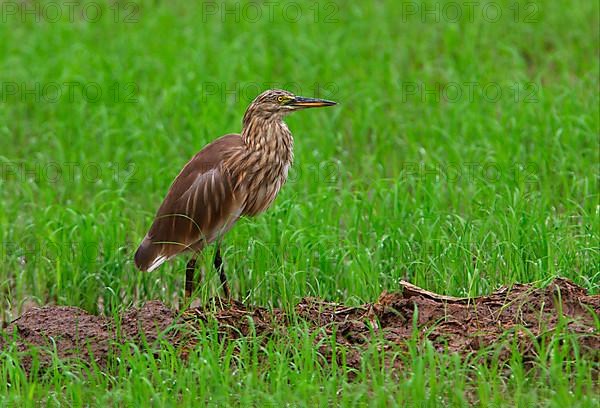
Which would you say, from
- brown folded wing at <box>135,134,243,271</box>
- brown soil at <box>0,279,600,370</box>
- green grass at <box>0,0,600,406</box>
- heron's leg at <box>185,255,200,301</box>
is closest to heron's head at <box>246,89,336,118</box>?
brown folded wing at <box>135,134,243,271</box>

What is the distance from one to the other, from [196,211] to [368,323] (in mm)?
1619

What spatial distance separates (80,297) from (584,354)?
351cm

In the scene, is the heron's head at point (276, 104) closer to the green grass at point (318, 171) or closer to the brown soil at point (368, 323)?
the green grass at point (318, 171)

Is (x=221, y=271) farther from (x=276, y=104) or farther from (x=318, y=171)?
(x=318, y=171)

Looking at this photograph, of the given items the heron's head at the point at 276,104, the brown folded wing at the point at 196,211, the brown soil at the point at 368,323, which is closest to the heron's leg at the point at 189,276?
the brown folded wing at the point at 196,211

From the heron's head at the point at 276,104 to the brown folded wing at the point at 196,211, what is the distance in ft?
0.82

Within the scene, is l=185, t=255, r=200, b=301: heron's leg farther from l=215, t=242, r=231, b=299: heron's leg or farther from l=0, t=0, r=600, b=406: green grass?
l=0, t=0, r=600, b=406: green grass

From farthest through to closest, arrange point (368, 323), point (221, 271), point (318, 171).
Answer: point (318, 171)
point (221, 271)
point (368, 323)

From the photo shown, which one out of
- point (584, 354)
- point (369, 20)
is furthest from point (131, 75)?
point (584, 354)

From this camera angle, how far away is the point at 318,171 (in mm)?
9297

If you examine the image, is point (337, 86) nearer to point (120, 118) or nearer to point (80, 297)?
point (120, 118)

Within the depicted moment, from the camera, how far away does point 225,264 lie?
7.93 m

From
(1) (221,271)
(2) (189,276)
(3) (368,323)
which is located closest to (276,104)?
(1) (221,271)

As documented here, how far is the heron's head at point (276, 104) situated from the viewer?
7.43 metres
